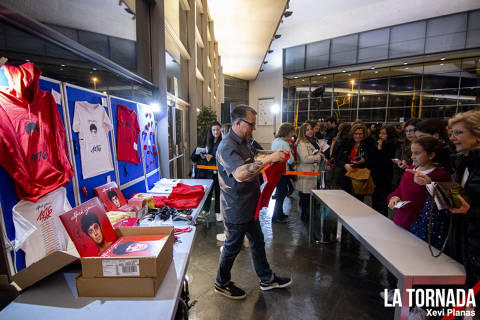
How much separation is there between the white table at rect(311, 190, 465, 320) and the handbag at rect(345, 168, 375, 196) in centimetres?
94

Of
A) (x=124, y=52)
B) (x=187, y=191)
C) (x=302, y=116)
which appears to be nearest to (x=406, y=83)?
(x=302, y=116)

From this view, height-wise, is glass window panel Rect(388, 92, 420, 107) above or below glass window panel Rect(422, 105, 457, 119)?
above

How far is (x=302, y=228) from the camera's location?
12.9 feet

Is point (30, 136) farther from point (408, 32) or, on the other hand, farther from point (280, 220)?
point (408, 32)

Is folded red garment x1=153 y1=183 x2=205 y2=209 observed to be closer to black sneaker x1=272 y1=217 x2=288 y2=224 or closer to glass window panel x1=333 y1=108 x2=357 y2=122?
black sneaker x1=272 y1=217 x2=288 y2=224

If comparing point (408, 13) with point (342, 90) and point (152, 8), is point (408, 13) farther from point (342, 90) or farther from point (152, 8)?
point (152, 8)

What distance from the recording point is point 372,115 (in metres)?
12.5

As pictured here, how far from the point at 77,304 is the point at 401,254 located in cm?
201

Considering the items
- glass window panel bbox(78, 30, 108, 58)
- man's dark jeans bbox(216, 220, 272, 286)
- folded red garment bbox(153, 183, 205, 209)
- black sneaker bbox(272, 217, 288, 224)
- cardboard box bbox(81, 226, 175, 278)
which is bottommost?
black sneaker bbox(272, 217, 288, 224)

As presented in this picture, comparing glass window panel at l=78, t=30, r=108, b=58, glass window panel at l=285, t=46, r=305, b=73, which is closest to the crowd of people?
glass window panel at l=78, t=30, r=108, b=58

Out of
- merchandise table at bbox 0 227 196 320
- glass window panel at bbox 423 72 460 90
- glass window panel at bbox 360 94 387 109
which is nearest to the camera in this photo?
merchandise table at bbox 0 227 196 320

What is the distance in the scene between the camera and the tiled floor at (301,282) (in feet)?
6.88

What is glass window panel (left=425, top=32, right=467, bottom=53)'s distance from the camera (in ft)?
30.2

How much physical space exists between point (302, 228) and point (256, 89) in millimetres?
14618
